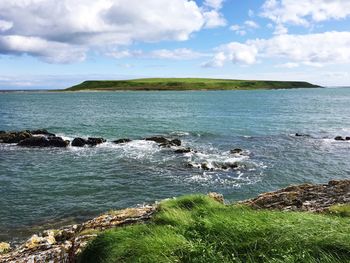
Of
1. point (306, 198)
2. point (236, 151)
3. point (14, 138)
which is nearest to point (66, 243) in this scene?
point (306, 198)

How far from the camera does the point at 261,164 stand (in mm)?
39438

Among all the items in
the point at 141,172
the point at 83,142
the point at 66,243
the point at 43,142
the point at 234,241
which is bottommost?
the point at 141,172

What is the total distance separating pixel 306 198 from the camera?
20281 millimetres

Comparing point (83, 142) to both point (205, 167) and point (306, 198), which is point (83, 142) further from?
point (306, 198)

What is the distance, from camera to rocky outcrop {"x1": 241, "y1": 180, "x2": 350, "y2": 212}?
18.3m

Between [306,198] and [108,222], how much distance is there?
34.7 ft

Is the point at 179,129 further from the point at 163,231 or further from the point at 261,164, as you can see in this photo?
the point at 163,231

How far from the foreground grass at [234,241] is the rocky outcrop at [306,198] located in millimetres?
Result: 7177

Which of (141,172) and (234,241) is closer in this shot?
(234,241)

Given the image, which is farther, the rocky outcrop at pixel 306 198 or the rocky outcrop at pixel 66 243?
the rocky outcrop at pixel 306 198

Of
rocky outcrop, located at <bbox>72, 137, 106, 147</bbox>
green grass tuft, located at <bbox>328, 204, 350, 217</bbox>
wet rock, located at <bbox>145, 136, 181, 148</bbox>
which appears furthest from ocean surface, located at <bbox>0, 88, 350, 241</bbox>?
green grass tuft, located at <bbox>328, 204, 350, 217</bbox>

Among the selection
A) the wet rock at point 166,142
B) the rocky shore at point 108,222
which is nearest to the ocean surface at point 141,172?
the wet rock at point 166,142

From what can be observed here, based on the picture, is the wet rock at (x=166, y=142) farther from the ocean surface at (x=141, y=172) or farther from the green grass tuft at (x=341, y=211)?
the green grass tuft at (x=341, y=211)

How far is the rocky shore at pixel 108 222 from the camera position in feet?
44.6
